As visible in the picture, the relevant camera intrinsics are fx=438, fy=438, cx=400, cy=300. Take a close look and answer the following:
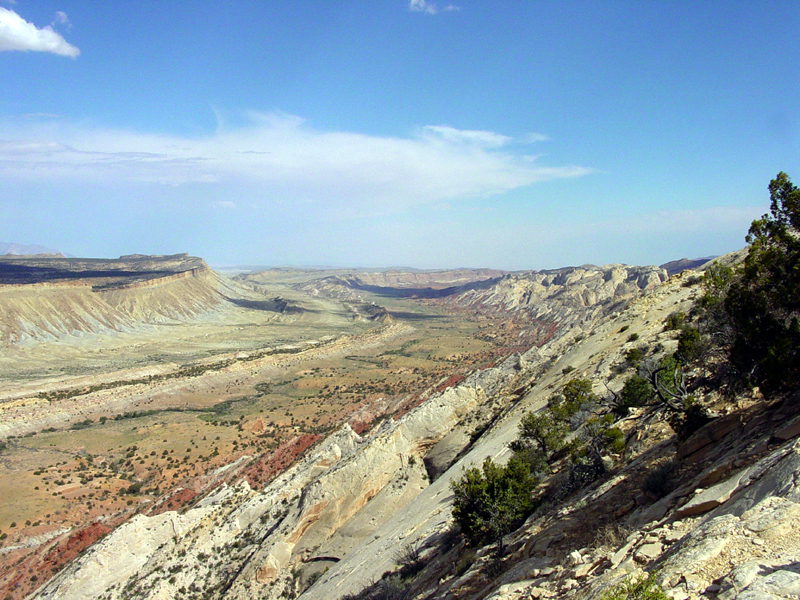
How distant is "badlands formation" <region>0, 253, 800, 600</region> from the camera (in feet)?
21.2

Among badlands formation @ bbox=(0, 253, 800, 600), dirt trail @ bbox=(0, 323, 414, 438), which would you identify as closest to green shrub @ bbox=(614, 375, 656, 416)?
badlands formation @ bbox=(0, 253, 800, 600)

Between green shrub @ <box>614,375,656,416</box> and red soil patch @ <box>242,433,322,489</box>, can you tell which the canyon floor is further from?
green shrub @ <box>614,375,656,416</box>

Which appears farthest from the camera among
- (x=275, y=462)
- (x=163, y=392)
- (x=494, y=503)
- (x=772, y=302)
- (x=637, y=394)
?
(x=163, y=392)

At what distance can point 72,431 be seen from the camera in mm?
48156

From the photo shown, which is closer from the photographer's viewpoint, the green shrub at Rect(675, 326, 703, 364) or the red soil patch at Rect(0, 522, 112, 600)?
the green shrub at Rect(675, 326, 703, 364)

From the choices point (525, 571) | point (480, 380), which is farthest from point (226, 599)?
point (480, 380)

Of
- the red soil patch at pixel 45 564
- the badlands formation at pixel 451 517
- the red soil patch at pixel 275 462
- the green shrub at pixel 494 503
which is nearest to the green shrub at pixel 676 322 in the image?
the badlands formation at pixel 451 517

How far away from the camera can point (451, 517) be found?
56.5 ft

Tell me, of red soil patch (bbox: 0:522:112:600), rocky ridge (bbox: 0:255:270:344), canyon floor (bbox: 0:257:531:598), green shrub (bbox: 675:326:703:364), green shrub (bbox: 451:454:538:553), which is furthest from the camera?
rocky ridge (bbox: 0:255:270:344)

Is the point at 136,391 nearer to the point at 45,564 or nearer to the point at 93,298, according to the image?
the point at 45,564

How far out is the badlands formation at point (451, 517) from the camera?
6.45 metres

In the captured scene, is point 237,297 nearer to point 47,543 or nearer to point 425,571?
point 47,543

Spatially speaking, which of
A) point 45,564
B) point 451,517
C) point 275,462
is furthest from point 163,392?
point 451,517

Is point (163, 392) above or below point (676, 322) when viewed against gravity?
below
